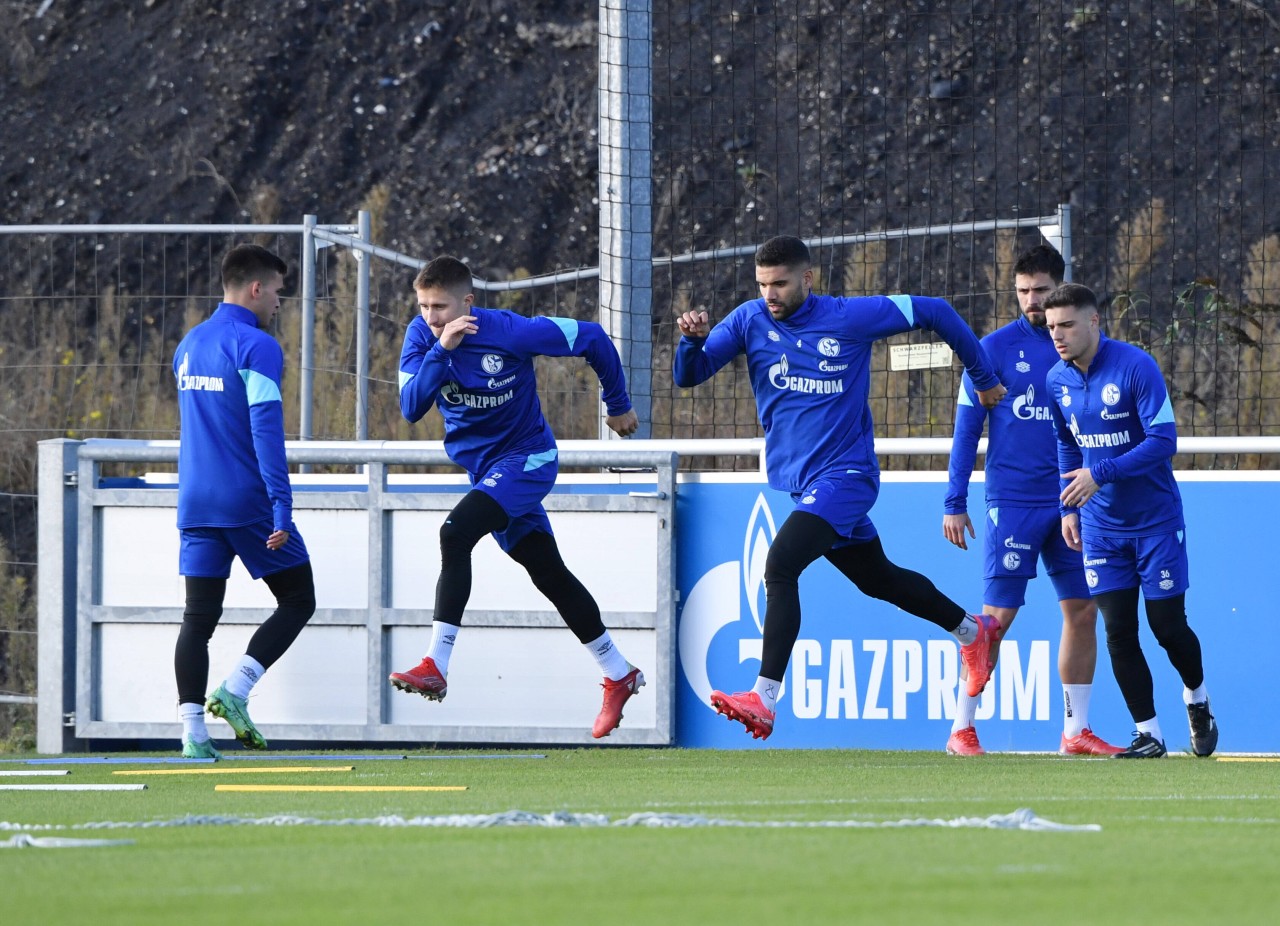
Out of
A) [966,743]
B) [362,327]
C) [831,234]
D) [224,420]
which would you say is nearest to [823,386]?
[966,743]

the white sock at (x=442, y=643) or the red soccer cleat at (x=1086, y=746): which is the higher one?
the white sock at (x=442, y=643)

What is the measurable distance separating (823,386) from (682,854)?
3.81 m

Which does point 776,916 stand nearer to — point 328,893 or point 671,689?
point 328,893

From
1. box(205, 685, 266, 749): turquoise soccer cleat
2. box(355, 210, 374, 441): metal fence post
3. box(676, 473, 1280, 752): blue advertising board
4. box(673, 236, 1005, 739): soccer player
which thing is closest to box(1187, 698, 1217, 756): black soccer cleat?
box(676, 473, 1280, 752): blue advertising board

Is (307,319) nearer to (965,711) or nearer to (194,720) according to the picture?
(194,720)

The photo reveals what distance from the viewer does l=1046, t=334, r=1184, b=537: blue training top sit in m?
8.20

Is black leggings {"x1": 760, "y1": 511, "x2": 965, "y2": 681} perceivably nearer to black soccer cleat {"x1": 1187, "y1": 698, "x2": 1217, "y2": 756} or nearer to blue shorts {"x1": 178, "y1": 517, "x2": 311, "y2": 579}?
black soccer cleat {"x1": 1187, "y1": 698, "x2": 1217, "y2": 756}

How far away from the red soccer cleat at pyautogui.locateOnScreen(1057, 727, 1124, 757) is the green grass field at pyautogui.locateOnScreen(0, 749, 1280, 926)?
1349 millimetres

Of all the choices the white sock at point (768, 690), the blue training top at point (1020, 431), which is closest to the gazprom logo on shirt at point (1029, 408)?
the blue training top at point (1020, 431)

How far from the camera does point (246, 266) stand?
8.77m

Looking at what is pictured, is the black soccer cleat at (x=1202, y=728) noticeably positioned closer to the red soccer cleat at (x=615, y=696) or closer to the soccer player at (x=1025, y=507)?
the soccer player at (x=1025, y=507)

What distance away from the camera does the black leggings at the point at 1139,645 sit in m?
8.21

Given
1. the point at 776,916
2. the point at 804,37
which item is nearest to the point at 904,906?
the point at 776,916

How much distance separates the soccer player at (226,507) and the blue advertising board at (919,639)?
5.85ft
